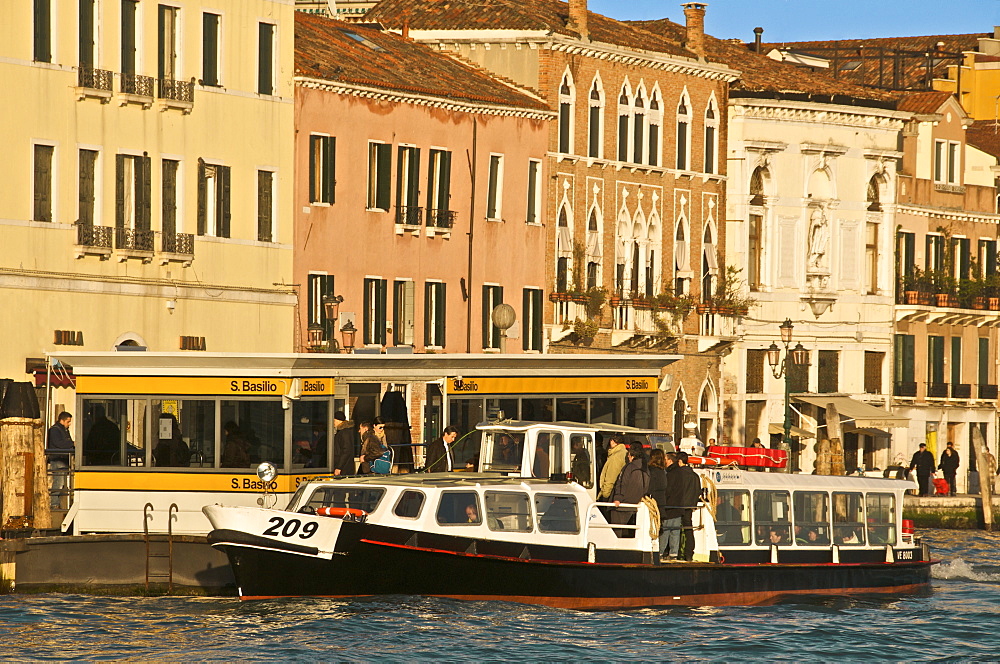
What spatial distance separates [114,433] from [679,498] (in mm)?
7017

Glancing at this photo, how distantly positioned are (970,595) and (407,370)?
8.87 m

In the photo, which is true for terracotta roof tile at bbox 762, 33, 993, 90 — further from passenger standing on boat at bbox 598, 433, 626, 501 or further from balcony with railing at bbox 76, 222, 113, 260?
passenger standing on boat at bbox 598, 433, 626, 501

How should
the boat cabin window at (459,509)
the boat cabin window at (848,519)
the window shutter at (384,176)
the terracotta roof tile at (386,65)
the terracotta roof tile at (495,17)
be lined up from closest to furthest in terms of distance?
the boat cabin window at (459,509)
the boat cabin window at (848,519)
the terracotta roof tile at (386,65)
the window shutter at (384,176)
the terracotta roof tile at (495,17)

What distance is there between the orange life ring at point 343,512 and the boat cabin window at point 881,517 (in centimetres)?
846

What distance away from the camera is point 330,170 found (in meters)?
45.5

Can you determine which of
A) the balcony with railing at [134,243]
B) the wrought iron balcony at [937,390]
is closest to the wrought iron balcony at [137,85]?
the balcony with railing at [134,243]

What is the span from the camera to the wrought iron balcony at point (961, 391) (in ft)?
200

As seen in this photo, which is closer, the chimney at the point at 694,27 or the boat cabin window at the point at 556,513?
the boat cabin window at the point at 556,513

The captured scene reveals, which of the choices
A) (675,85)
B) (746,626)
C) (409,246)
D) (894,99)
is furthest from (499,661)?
(894,99)

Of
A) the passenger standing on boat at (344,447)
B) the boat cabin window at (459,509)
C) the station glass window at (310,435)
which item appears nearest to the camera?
the boat cabin window at (459,509)

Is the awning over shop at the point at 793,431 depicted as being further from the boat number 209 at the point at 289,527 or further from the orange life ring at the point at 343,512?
the boat number 209 at the point at 289,527

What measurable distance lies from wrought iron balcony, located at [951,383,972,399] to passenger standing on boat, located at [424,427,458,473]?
1213 inches

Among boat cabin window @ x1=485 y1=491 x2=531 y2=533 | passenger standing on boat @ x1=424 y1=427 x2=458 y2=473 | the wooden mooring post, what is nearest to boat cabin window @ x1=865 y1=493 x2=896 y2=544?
passenger standing on boat @ x1=424 y1=427 x2=458 y2=473

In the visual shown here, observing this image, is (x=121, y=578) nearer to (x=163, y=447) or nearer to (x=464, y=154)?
(x=163, y=447)
